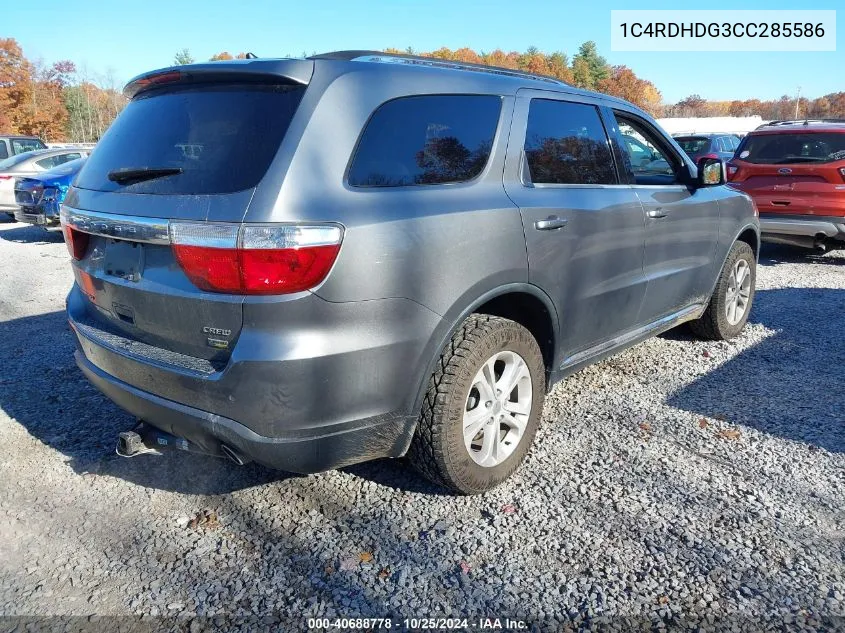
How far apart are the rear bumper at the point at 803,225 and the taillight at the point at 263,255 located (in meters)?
7.60

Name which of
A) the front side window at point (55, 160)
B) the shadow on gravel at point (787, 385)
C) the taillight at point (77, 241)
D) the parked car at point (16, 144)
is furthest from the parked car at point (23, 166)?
the shadow on gravel at point (787, 385)

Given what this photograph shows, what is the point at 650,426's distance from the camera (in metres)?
3.63

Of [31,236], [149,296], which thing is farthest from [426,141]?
[31,236]

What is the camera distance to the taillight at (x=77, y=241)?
280cm

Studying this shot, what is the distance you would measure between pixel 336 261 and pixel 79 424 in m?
2.39

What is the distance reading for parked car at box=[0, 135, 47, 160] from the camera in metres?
16.6

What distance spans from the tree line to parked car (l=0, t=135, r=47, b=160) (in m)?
6.06

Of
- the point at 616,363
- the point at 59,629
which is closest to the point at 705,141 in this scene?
the point at 616,363

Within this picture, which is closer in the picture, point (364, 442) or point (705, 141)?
point (364, 442)

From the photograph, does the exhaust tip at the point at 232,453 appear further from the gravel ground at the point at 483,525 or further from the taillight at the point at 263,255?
the taillight at the point at 263,255

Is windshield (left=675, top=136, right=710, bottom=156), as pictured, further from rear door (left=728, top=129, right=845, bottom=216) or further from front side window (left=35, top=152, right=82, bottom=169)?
front side window (left=35, top=152, right=82, bottom=169)

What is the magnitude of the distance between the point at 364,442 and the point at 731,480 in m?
1.83

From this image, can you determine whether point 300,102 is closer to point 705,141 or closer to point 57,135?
point 705,141

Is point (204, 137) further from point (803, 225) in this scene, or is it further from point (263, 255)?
point (803, 225)
